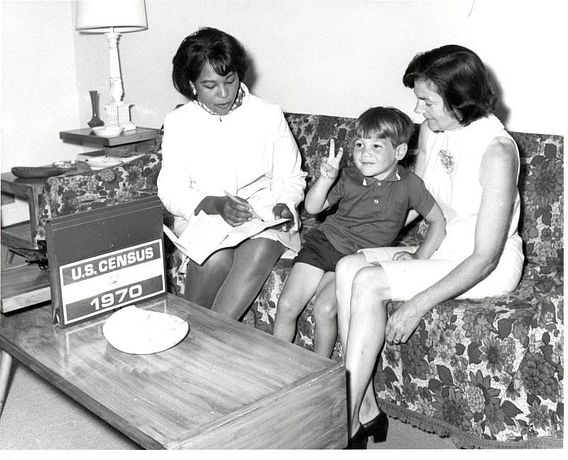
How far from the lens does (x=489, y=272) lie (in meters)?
2.11

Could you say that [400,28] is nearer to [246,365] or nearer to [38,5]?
[246,365]

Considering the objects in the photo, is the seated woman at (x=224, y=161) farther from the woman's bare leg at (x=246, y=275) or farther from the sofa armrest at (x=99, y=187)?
the sofa armrest at (x=99, y=187)

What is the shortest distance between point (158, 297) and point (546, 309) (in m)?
1.10

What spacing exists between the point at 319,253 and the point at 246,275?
0.88ft

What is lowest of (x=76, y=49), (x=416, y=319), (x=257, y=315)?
(x=257, y=315)

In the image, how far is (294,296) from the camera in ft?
7.67

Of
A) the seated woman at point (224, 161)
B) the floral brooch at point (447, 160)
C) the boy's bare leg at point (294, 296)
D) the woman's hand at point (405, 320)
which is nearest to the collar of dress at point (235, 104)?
the seated woman at point (224, 161)

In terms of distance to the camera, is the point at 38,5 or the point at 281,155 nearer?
the point at 281,155

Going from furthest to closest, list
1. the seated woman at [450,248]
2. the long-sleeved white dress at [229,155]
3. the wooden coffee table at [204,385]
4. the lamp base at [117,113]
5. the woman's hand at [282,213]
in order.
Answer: the lamp base at [117,113] < the long-sleeved white dress at [229,155] < the woman's hand at [282,213] < the seated woman at [450,248] < the wooden coffee table at [204,385]

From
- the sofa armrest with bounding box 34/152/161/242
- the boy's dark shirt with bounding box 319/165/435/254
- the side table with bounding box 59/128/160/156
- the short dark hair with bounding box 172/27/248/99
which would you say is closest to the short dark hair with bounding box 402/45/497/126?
the boy's dark shirt with bounding box 319/165/435/254

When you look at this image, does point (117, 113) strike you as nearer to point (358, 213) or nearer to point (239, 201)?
point (239, 201)

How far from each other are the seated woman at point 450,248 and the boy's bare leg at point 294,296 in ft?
0.54

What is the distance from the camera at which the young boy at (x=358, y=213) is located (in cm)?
229
